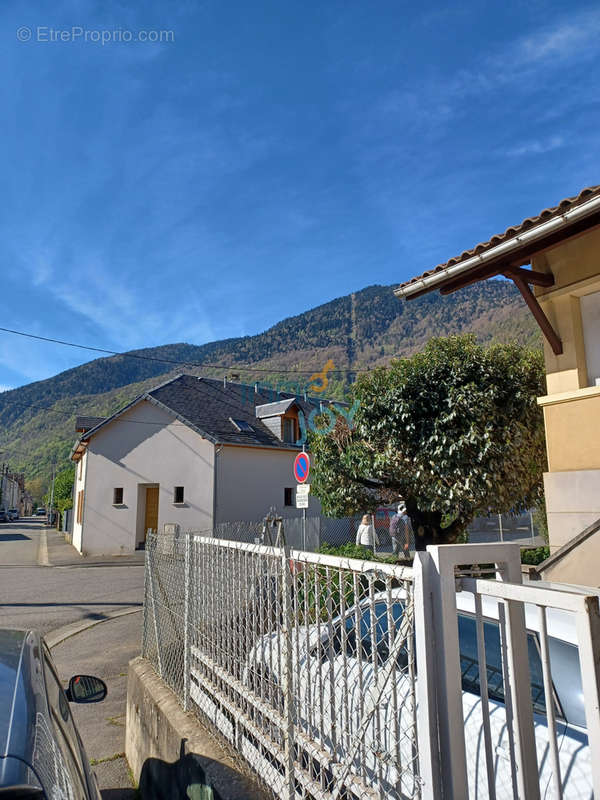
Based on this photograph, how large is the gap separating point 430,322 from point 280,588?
164 metres

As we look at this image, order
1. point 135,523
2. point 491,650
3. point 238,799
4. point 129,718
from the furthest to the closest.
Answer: point 135,523 < point 129,718 < point 491,650 < point 238,799

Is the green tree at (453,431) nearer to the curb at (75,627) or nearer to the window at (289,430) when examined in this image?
the curb at (75,627)

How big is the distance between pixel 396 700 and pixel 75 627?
8.74 meters

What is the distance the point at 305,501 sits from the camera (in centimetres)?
985

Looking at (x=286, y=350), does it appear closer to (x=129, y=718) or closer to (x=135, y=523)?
(x=135, y=523)

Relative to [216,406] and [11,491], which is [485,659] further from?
[11,491]

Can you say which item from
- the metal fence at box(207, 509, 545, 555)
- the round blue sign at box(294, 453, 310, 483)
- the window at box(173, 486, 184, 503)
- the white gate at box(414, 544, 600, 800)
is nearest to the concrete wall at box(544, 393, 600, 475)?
the round blue sign at box(294, 453, 310, 483)

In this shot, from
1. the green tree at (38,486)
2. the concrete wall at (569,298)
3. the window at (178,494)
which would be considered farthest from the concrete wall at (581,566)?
the green tree at (38,486)

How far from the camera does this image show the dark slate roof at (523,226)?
18.1 ft

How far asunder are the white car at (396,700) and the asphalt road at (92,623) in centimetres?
242

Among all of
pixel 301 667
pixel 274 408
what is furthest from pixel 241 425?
pixel 301 667

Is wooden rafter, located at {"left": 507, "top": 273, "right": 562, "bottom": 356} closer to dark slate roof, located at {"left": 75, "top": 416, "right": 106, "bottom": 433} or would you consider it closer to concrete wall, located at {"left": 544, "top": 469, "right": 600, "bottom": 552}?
concrete wall, located at {"left": 544, "top": 469, "right": 600, "bottom": 552}

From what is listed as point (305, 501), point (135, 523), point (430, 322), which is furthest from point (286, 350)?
point (305, 501)

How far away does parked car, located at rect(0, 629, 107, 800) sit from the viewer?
120 cm
